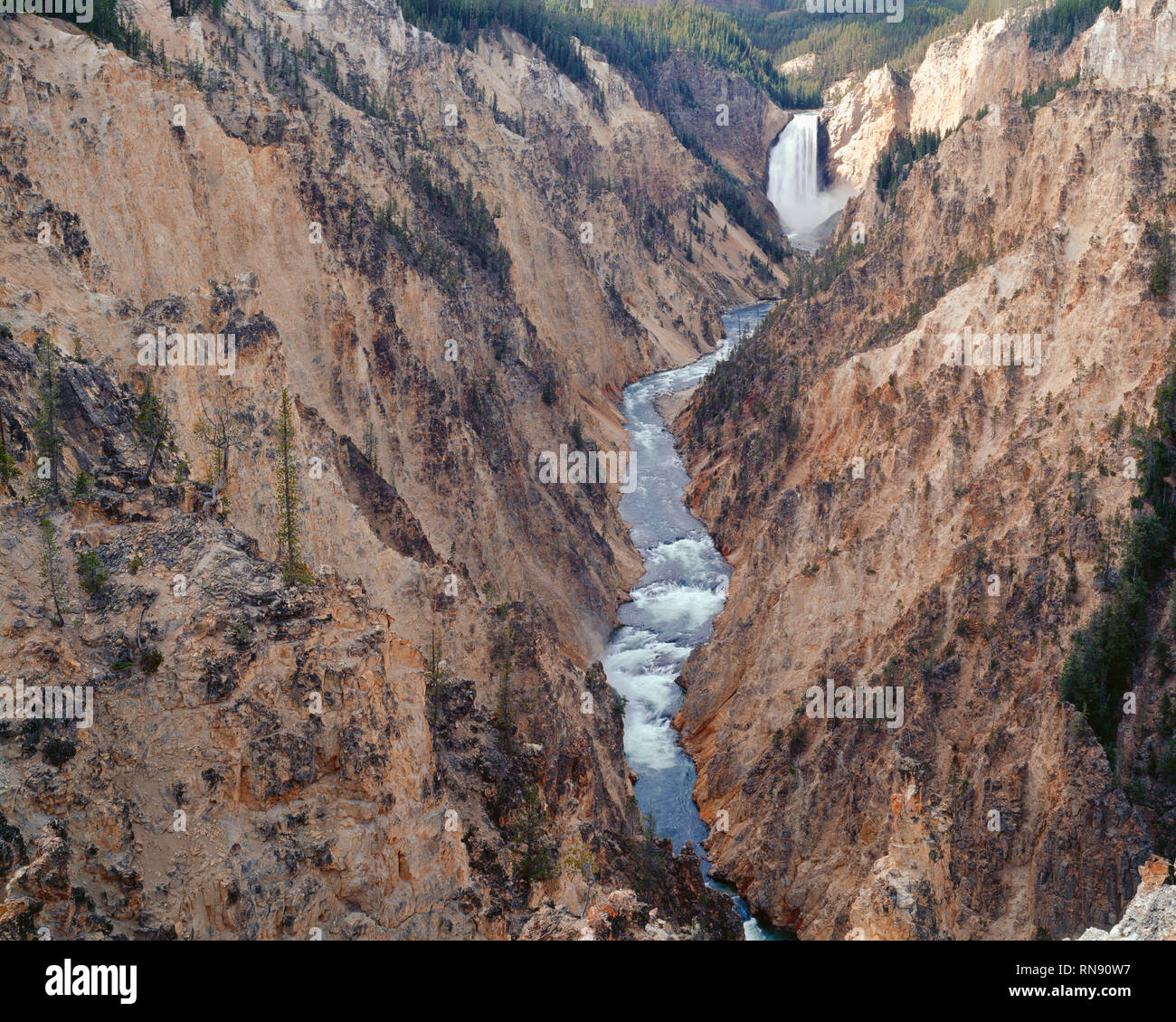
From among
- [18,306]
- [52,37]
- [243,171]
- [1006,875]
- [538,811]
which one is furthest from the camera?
[243,171]

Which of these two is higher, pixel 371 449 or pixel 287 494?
pixel 371 449

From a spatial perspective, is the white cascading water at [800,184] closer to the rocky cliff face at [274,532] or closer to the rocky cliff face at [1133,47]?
the rocky cliff face at [1133,47]

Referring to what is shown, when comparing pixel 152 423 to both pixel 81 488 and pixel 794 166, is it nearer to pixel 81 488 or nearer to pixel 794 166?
pixel 81 488

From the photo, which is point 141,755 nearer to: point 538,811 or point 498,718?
point 538,811

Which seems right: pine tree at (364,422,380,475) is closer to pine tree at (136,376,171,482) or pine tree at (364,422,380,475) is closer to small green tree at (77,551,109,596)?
pine tree at (136,376,171,482)

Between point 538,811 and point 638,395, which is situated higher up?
point 638,395

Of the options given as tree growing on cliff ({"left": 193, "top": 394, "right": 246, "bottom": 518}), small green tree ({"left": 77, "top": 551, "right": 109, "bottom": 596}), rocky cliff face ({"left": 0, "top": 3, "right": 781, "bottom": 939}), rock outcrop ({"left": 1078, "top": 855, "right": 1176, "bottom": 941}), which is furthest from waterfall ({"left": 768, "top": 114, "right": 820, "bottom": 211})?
rock outcrop ({"left": 1078, "top": 855, "right": 1176, "bottom": 941})

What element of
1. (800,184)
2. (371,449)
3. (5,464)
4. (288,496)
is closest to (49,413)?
(5,464)
